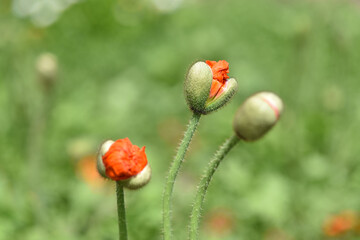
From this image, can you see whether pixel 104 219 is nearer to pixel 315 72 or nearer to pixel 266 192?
pixel 266 192

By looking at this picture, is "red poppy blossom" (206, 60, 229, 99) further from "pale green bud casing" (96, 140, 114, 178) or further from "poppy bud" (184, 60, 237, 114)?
"pale green bud casing" (96, 140, 114, 178)

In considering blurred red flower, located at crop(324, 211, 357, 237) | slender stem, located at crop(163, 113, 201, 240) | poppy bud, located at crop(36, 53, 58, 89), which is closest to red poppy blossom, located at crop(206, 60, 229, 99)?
slender stem, located at crop(163, 113, 201, 240)

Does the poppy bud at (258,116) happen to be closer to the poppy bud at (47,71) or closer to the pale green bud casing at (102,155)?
the pale green bud casing at (102,155)

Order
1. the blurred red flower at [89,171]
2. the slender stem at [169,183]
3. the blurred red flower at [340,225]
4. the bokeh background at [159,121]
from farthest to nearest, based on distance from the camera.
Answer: the blurred red flower at [89,171] < the bokeh background at [159,121] < the blurred red flower at [340,225] < the slender stem at [169,183]

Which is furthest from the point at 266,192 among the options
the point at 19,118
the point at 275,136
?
the point at 19,118

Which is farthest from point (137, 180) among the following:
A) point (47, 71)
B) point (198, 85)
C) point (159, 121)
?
point (159, 121)

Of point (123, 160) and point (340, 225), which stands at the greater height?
point (340, 225)

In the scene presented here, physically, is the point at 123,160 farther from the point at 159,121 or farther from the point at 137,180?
the point at 159,121

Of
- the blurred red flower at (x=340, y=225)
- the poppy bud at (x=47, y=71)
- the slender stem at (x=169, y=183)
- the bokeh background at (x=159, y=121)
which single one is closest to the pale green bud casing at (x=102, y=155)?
the slender stem at (x=169, y=183)
